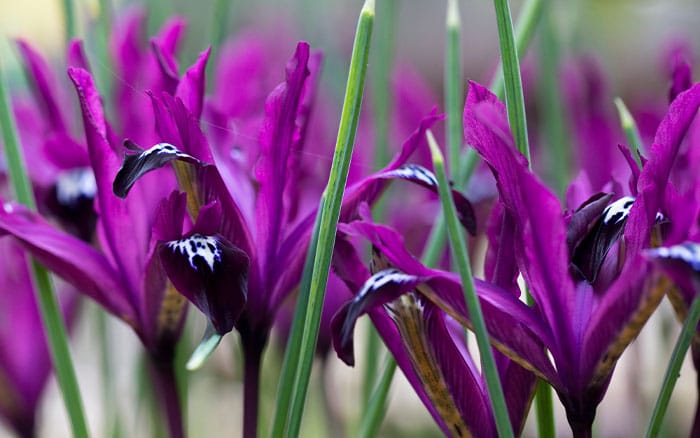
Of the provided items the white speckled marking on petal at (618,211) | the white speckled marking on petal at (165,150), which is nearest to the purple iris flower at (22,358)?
the white speckled marking on petal at (165,150)

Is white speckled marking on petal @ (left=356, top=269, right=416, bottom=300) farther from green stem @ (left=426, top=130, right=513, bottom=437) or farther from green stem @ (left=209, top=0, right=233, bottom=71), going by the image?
green stem @ (left=209, top=0, right=233, bottom=71)

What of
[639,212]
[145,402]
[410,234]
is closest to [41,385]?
[145,402]

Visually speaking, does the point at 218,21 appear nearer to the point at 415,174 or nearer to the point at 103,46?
the point at 103,46

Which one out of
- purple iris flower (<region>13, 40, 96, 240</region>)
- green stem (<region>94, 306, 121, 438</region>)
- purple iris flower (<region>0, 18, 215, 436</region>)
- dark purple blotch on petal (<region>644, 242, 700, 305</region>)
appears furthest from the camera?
green stem (<region>94, 306, 121, 438</region>)

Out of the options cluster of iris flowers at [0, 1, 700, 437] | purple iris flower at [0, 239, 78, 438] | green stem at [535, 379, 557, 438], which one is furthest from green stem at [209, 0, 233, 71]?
green stem at [535, 379, 557, 438]

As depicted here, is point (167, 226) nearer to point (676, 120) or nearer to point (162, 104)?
point (162, 104)

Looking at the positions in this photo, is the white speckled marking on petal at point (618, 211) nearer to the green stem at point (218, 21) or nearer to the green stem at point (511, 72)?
the green stem at point (511, 72)

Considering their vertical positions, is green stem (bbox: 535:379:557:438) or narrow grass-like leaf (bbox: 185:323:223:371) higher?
narrow grass-like leaf (bbox: 185:323:223:371)
